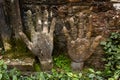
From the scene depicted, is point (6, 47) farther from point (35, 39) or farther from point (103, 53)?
point (103, 53)

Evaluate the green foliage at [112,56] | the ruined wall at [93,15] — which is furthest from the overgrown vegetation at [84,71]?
the ruined wall at [93,15]

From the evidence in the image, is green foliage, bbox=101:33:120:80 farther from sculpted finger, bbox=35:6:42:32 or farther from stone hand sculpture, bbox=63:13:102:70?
sculpted finger, bbox=35:6:42:32

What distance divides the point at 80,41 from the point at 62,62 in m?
0.41

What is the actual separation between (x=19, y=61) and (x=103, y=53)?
0.98 m

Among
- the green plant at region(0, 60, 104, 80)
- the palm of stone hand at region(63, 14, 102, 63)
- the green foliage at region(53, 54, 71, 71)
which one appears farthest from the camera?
the green foliage at region(53, 54, 71, 71)

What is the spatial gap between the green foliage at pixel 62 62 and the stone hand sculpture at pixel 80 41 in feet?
0.58

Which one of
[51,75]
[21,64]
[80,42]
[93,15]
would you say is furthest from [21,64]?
[93,15]

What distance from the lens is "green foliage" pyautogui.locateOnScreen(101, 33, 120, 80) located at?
2789mm

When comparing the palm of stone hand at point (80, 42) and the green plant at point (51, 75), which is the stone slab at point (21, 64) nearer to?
the green plant at point (51, 75)

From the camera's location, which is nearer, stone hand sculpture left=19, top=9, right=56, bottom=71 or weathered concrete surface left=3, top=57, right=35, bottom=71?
stone hand sculpture left=19, top=9, right=56, bottom=71

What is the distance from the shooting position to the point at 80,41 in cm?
276

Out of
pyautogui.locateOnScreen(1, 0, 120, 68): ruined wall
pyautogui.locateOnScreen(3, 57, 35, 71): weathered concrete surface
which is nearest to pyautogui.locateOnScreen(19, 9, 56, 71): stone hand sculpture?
pyautogui.locateOnScreen(3, 57, 35, 71): weathered concrete surface

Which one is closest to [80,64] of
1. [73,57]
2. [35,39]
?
[73,57]

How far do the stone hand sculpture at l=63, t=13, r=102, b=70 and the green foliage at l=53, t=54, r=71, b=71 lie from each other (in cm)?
18
